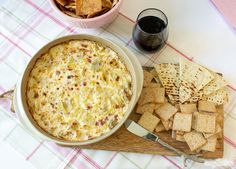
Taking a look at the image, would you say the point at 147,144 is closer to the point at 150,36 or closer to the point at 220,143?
the point at 220,143

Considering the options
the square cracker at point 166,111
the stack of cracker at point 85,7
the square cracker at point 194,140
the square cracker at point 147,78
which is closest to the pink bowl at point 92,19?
the stack of cracker at point 85,7

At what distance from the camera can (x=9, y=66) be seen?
136 centimetres

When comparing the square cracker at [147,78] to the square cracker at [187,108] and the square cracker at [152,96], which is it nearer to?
the square cracker at [152,96]

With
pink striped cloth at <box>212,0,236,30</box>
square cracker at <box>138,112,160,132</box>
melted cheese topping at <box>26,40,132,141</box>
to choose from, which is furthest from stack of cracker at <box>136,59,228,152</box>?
pink striped cloth at <box>212,0,236,30</box>

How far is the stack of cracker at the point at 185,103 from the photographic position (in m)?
1.18

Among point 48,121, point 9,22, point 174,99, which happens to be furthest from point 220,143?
point 9,22

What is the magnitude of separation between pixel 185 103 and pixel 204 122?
92mm

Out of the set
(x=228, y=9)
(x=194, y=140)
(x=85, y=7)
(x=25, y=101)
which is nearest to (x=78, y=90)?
(x=25, y=101)

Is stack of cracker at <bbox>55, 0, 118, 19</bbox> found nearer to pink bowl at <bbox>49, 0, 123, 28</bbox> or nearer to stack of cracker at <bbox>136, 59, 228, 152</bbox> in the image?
pink bowl at <bbox>49, 0, 123, 28</bbox>

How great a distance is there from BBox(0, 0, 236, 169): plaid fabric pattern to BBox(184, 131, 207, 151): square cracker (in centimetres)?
7

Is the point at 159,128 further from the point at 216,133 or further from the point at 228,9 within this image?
the point at 228,9

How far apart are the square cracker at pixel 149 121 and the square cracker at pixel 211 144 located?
0.16 m

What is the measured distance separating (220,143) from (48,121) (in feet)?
1.78

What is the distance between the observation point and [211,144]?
3.86 feet
